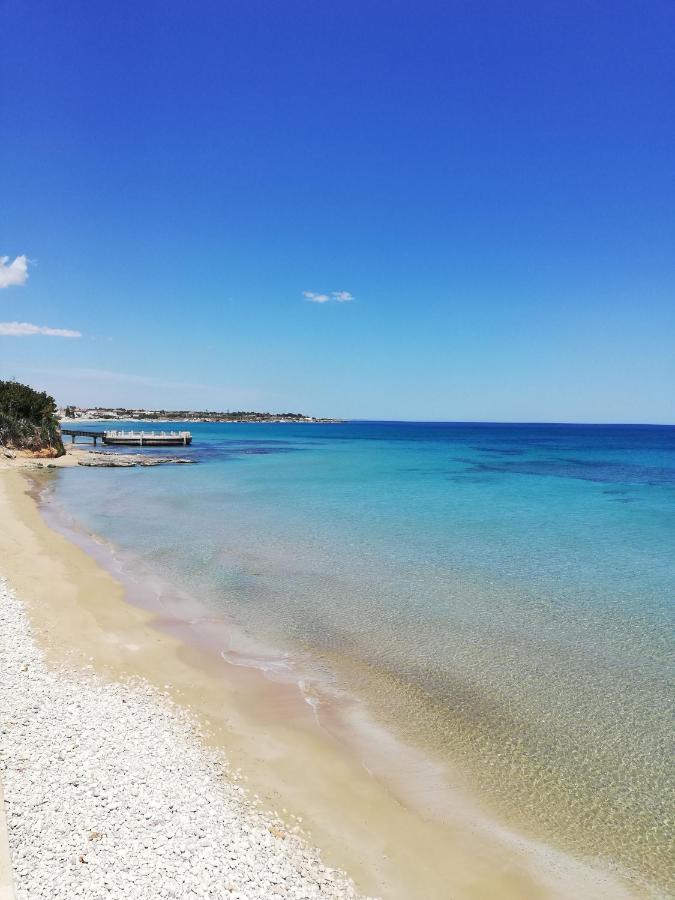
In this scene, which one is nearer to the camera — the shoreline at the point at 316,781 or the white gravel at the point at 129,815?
the white gravel at the point at 129,815

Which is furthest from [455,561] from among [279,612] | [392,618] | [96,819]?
[96,819]

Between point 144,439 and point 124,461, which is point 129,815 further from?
point 144,439

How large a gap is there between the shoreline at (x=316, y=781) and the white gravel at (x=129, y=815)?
0.43 metres

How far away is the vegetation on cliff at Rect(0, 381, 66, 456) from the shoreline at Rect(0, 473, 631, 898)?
39.7 m

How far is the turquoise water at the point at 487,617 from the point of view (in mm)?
6875

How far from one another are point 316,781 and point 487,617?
692 cm

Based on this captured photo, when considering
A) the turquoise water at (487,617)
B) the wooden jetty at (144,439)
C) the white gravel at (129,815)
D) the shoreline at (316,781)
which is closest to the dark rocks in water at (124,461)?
the wooden jetty at (144,439)

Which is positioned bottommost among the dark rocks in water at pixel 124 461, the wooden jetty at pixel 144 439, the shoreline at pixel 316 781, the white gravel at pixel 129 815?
the shoreline at pixel 316 781

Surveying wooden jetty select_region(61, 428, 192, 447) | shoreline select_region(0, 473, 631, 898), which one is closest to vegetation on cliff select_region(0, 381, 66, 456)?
wooden jetty select_region(61, 428, 192, 447)

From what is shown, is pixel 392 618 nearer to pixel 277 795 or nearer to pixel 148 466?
pixel 277 795

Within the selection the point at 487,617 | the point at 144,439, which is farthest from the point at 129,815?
the point at 144,439

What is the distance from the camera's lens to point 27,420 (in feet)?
154

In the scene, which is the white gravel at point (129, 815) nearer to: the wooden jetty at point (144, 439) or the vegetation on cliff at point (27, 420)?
the vegetation on cliff at point (27, 420)

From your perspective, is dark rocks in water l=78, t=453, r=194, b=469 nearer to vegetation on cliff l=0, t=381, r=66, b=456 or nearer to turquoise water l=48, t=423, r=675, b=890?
vegetation on cliff l=0, t=381, r=66, b=456
